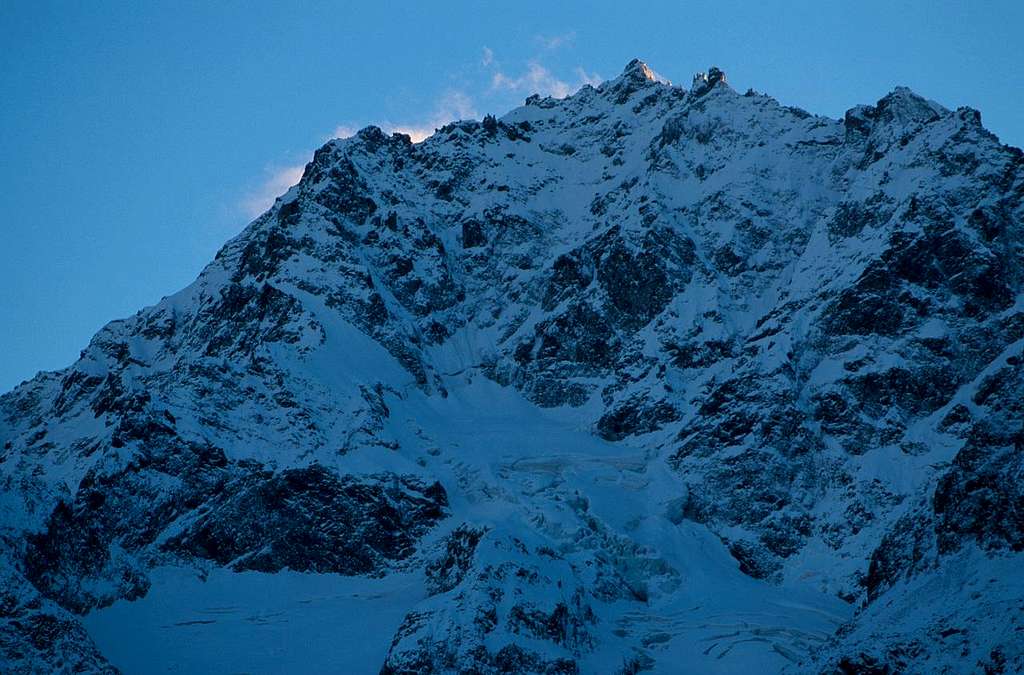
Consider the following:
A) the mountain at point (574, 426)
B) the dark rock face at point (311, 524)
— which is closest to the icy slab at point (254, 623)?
the mountain at point (574, 426)

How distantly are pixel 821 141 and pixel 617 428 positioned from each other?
164ft

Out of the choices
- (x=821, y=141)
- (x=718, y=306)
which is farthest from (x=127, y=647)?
(x=821, y=141)

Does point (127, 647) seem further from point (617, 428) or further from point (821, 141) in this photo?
point (821, 141)

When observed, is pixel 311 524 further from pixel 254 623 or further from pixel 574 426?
pixel 574 426

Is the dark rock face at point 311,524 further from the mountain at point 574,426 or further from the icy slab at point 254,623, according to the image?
the icy slab at point 254,623

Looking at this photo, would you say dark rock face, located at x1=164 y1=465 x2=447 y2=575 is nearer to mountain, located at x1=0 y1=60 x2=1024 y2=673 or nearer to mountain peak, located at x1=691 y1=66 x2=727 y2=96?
mountain, located at x1=0 y1=60 x2=1024 y2=673

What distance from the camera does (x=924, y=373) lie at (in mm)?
109750

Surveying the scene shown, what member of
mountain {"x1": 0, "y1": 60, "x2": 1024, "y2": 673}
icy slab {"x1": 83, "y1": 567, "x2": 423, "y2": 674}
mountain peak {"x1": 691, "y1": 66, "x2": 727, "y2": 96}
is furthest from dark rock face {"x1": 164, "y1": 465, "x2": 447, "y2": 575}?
mountain peak {"x1": 691, "y1": 66, "x2": 727, "y2": 96}

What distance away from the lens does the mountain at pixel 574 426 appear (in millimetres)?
78438

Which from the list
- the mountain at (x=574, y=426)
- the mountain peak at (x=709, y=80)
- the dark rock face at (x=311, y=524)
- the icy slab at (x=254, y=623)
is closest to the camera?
the mountain at (x=574, y=426)

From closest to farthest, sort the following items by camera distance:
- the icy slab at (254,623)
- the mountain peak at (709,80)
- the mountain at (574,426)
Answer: the mountain at (574,426)
the icy slab at (254,623)
the mountain peak at (709,80)

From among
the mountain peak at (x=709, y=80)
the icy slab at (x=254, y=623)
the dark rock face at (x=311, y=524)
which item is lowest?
the icy slab at (x=254, y=623)

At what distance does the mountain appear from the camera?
7844cm

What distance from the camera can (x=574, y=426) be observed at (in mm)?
128000
